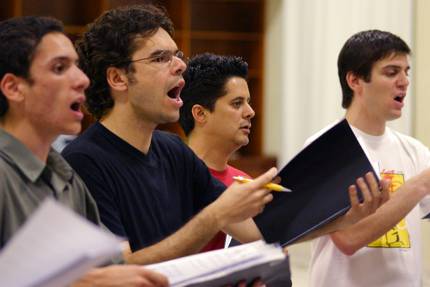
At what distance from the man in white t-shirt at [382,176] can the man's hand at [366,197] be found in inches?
14.6

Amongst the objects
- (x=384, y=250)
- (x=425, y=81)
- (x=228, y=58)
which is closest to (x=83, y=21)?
(x=425, y=81)

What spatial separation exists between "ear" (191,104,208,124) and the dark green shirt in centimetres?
102

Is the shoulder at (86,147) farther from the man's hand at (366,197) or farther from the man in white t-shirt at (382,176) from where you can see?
the man in white t-shirt at (382,176)

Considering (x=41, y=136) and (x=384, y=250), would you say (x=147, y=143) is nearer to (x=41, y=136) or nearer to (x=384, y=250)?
(x=41, y=136)

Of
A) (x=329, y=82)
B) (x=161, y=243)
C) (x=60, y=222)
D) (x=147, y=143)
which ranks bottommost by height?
(x=329, y=82)

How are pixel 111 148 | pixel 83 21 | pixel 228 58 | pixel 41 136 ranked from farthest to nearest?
pixel 83 21 < pixel 228 58 < pixel 111 148 < pixel 41 136

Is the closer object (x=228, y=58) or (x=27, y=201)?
(x=27, y=201)

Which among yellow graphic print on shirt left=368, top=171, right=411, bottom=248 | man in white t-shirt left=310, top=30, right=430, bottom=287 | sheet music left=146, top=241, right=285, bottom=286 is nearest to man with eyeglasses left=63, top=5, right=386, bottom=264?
sheet music left=146, top=241, right=285, bottom=286

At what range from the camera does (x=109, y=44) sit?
2037mm

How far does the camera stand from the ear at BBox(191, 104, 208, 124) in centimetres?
261

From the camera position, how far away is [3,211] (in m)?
1.42

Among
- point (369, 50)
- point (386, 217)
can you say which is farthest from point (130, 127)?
point (369, 50)

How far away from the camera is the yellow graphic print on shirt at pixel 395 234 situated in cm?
247

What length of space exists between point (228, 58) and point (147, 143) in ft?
2.55
